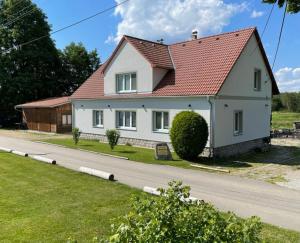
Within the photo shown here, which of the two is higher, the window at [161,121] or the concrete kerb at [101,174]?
the window at [161,121]

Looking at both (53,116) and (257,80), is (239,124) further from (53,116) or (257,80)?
(53,116)

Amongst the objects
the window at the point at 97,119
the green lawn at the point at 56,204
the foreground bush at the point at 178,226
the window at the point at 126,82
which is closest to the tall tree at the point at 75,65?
the window at the point at 97,119

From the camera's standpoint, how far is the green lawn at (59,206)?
267 inches

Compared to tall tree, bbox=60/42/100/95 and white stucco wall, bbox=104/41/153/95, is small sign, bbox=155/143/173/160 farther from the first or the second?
tall tree, bbox=60/42/100/95

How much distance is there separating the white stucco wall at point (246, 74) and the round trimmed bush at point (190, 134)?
2.72 m

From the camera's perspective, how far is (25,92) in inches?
1650

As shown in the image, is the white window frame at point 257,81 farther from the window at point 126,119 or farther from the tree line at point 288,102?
the tree line at point 288,102

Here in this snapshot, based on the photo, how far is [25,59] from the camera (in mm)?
42406

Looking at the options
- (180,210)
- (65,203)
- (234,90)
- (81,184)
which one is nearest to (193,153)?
(234,90)

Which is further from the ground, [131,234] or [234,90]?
[234,90]

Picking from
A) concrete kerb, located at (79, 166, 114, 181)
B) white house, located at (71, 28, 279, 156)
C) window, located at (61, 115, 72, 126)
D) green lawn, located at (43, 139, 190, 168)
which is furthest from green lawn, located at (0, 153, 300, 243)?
window, located at (61, 115, 72, 126)

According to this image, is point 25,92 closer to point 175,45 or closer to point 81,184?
point 175,45

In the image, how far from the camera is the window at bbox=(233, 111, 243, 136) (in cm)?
2052

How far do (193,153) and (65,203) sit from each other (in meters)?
9.23
